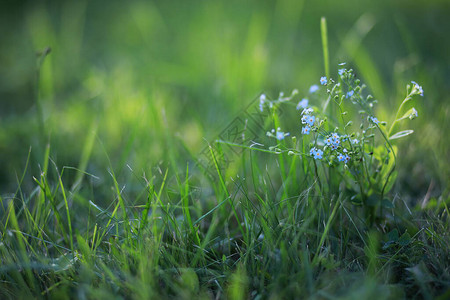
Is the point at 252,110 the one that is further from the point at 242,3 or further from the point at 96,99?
the point at 242,3

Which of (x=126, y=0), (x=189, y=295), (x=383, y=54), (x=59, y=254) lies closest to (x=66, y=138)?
(x=59, y=254)

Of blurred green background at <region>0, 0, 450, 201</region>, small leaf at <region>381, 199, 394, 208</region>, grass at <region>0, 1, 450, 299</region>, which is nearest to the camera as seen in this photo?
grass at <region>0, 1, 450, 299</region>

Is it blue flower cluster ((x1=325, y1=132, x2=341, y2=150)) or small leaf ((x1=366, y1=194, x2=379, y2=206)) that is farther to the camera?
small leaf ((x1=366, y1=194, x2=379, y2=206))

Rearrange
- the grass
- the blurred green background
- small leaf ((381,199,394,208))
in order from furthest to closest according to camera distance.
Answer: the blurred green background, small leaf ((381,199,394,208)), the grass

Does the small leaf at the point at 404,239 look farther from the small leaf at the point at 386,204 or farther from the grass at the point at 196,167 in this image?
the small leaf at the point at 386,204

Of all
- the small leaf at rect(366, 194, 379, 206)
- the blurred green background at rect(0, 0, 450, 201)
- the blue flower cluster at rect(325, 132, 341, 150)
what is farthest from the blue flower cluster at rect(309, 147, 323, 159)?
the blurred green background at rect(0, 0, 450, 201)

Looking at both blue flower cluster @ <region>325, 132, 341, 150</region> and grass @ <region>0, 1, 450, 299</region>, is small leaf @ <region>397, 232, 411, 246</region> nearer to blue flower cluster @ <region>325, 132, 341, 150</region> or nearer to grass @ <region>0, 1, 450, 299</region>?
grass @ <region>0, 1, 450, 299</region>

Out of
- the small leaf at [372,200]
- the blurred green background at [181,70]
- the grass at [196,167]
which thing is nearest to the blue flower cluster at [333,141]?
the grass at [196,167]
